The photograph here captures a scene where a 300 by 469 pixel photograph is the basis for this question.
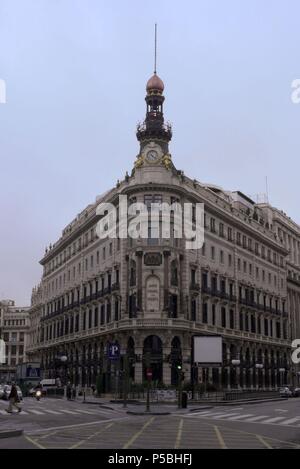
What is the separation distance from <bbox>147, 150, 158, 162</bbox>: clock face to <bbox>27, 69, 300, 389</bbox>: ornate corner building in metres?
0.13

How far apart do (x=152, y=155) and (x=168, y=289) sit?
1504 cm

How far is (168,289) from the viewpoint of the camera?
64.8m

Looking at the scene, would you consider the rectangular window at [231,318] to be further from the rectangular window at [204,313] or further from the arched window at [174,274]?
the arched window at [174,274]

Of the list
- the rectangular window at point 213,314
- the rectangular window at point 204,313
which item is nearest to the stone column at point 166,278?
the rectangular window at point 204,313

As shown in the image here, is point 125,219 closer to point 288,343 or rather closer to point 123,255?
point 123,255

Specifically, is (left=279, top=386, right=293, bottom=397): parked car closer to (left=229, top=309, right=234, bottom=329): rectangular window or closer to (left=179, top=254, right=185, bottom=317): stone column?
(left=229, top=309, right=234, bottom=329): rectangular window

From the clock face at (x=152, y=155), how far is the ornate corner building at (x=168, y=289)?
0.42 ft

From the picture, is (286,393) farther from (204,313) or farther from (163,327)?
(163,327)

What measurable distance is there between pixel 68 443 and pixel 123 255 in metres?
48.3

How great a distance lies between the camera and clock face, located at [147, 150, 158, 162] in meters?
68.4

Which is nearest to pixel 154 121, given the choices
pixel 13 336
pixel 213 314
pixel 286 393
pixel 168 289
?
pixel 168 289

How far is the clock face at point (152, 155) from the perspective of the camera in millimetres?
68438

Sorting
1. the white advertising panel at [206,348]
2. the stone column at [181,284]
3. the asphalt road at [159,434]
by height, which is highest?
the stone column at [181,284]

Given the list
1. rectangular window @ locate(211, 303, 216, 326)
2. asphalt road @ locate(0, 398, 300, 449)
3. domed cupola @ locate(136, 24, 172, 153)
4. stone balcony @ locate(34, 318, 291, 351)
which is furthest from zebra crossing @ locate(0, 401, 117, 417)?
domed cupola @ locate(136, 24, 172, 153)
